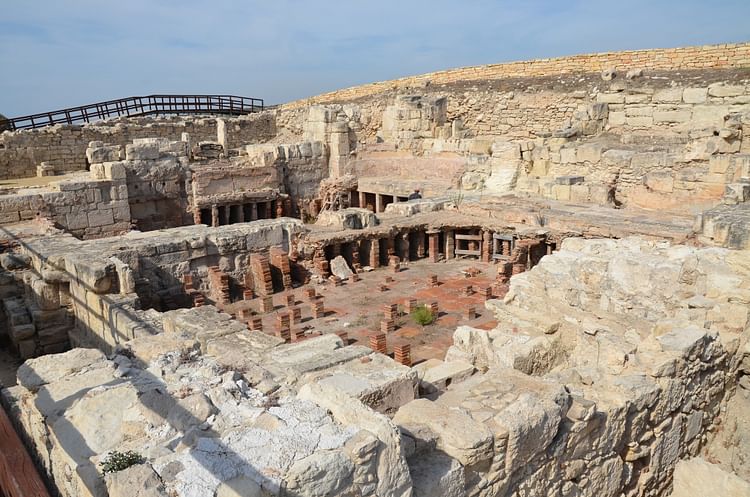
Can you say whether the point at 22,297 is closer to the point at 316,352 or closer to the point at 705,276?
the point at 316,352

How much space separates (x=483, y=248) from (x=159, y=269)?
22.7 feet

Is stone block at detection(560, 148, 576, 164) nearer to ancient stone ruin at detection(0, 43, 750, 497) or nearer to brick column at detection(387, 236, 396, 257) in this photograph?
ancient stone ruin at detection(0, 43, 750, 497)

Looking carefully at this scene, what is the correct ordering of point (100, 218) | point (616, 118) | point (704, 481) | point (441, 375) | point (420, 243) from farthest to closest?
1. point (616, 118)
2. point (100, 218)
3. point (420, 243)
4. point (704, 481)
5. point (441, 375)

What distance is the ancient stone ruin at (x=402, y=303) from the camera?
354 centimetres

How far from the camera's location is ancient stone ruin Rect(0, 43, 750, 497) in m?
3.54

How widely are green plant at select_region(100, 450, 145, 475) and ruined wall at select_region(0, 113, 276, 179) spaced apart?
1905 cm

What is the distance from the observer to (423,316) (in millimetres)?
9516

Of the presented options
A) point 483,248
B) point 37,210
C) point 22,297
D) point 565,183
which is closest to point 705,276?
point 483,248

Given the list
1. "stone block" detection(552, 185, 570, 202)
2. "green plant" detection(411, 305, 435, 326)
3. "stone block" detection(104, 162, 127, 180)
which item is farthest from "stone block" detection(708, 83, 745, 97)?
"stone block" detection(104, 162, 127, 180)

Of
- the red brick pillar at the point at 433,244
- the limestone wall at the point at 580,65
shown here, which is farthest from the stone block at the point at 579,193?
the limestone wall at the point at 580,65

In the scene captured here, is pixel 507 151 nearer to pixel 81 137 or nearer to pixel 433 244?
pixel 433 244

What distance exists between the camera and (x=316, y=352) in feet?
17.7

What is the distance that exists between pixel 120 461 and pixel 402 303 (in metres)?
7.64

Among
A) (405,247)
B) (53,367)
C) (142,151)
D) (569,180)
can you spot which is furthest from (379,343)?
(142,151)
